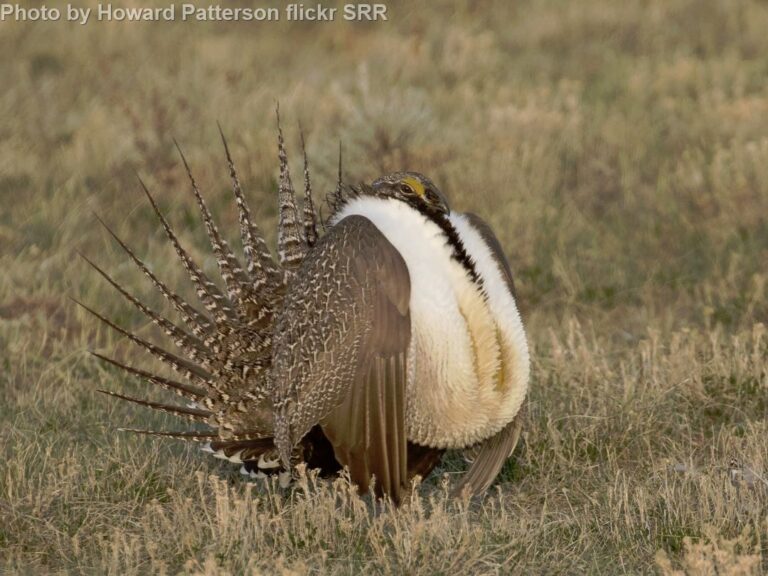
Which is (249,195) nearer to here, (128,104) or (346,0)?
(128,104)

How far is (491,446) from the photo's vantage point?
3383 mm

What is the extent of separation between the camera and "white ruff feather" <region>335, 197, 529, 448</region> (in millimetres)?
2969

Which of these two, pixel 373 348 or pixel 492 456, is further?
pixel 492 456

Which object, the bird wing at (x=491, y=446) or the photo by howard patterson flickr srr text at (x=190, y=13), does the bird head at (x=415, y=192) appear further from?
the photo by howard patterson flickr srr text at (x=190, y=13)

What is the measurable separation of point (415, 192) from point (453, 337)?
36 centimetres

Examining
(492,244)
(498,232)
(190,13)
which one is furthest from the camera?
(190,13)

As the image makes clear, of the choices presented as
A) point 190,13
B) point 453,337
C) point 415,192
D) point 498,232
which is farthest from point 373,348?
point 190,13

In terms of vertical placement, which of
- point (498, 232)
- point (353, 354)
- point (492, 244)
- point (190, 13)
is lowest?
point (353, 354)

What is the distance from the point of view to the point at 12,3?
8.54 metres

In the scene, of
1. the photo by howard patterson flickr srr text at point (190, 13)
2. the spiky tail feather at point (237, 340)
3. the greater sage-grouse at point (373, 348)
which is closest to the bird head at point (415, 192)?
the greater sage-grouse at point (373, 348)

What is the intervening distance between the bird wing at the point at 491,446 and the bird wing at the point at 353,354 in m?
0.33

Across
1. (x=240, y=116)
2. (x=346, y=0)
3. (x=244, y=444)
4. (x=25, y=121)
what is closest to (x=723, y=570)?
(x=244, y=444)

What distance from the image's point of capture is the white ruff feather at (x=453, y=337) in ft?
9.74

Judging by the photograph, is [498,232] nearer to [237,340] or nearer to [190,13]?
[237,340]
